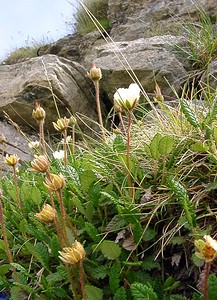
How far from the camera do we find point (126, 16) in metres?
6.20

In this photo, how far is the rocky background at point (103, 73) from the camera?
12.5 feet

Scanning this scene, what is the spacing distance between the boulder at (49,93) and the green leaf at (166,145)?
2867 mm

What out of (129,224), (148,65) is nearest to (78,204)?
(129,224)

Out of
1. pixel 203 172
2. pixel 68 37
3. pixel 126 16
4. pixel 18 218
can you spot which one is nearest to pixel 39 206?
pixel 18 218

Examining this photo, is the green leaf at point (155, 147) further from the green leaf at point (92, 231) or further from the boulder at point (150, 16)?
the boulder at point (150, 16)

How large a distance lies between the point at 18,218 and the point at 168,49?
9.28ft

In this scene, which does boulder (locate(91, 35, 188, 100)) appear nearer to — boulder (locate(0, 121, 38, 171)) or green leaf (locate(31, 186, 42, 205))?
boulder (locate(0, 121, 38, 171))

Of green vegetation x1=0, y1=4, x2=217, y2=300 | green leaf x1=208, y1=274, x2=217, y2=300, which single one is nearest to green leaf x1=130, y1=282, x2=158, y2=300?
green vegetation x1=0, y1=4, x2=217, y2=300

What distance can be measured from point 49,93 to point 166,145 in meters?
3.12

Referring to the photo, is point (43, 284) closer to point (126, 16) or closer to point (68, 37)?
point (126, 16)

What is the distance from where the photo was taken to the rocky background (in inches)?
150

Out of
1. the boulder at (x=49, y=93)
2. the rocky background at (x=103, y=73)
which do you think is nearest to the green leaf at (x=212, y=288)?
the rocky background at (x=103, y=73)

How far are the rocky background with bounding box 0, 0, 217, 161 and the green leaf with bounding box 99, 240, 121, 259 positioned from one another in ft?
6.90

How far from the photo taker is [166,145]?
1237mm
